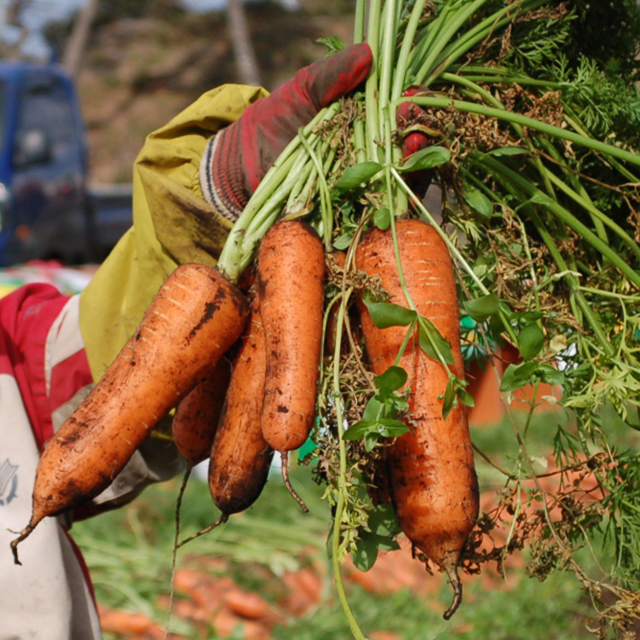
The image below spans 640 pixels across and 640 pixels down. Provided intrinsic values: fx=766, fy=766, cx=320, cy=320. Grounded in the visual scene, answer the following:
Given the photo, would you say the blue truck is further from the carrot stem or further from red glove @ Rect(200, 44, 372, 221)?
the carrot stem

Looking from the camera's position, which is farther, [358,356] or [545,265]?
[545,265]

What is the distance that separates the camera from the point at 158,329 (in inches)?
51.7

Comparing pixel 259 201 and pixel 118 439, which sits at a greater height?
pixel 259 201

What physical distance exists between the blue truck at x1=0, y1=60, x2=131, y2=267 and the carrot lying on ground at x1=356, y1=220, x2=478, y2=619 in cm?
583

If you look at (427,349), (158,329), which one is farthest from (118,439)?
(427,349)

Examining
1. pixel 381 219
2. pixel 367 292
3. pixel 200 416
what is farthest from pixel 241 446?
pixel 381 219

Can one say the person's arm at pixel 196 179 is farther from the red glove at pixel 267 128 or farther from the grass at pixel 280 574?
the grass at pixel 280 574

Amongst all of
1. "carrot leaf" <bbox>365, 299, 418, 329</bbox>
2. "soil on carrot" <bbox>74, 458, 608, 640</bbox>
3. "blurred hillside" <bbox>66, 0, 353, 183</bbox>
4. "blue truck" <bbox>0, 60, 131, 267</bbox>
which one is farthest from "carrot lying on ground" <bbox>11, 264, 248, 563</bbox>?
"blurred hillside" <bbox>66, 0, 353, 183</bbox>

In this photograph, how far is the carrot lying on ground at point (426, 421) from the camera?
1.21 m

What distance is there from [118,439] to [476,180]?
0.74 meters

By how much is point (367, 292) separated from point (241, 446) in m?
0.34

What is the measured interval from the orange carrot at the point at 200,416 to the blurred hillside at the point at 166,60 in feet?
59.4

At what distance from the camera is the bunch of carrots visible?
121 cm

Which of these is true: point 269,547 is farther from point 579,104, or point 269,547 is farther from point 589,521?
point 579,104
